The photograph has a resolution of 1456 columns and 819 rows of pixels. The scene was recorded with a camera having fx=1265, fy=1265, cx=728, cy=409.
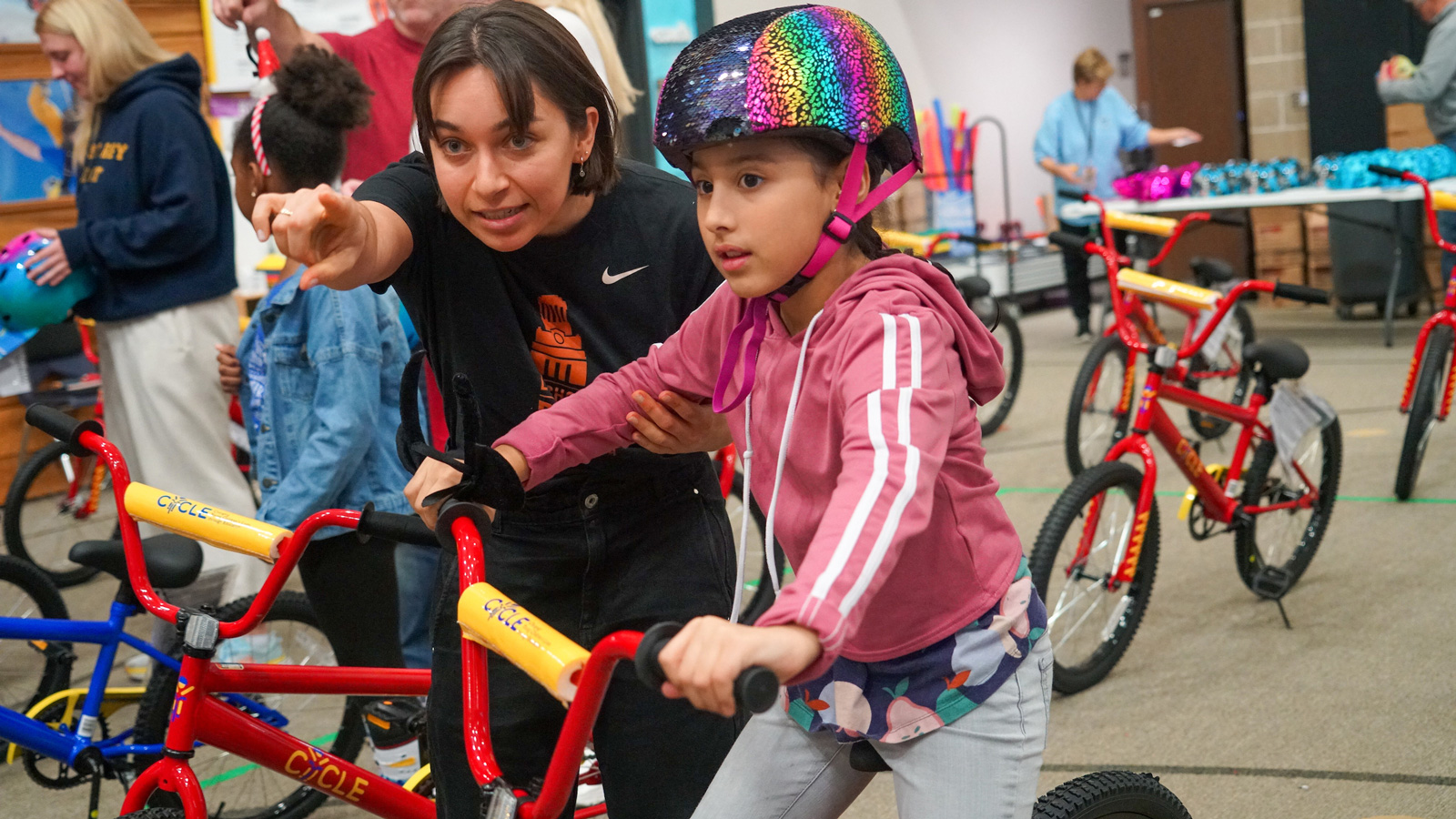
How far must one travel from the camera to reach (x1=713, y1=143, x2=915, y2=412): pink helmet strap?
1.40 metres

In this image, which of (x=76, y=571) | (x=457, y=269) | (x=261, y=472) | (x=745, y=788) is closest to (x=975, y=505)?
(x=745, y=788)

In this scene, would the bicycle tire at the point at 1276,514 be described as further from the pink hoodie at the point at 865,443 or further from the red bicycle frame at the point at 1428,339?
the pink hoodie at the point at 865,443

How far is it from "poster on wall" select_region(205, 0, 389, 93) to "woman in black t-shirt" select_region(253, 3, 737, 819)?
573 cm

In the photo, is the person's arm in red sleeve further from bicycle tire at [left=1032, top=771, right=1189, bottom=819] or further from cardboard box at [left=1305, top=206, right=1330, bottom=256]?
cardboard box at [left=1305, top=206, right=1330, bottom=256]

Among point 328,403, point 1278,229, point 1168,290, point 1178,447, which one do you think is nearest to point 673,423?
point 328,403

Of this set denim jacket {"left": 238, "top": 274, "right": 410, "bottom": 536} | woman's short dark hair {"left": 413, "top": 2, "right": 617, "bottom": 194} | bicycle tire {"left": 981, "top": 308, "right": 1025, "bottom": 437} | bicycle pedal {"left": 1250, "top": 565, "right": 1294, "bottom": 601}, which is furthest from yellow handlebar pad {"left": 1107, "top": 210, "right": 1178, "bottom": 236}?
woman's short dark hair {"left": 413, "top": 2, "right": 617, "bottom": 194}

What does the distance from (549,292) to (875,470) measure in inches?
31.4

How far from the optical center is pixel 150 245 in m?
3.66

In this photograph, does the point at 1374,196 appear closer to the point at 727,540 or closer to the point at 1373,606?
the point at 1373,606

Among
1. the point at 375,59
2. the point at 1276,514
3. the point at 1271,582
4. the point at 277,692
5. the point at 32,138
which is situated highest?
the point at 32,138

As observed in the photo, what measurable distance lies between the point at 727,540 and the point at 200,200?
7.84 ft

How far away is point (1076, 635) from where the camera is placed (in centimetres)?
354

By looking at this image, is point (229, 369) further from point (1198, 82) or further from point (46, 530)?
point (1198, 82)

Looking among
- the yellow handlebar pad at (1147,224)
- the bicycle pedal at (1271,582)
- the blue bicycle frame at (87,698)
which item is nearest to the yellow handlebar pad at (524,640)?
the blue bicycle frame at (87,698)
